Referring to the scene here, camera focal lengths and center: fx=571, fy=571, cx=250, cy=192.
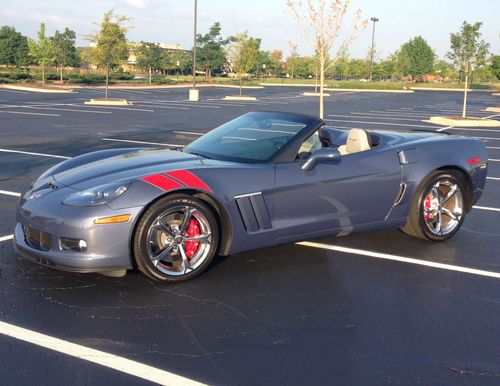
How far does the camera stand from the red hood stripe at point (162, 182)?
421 cm

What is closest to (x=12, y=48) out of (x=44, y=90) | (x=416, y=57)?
(x=44, y=90)

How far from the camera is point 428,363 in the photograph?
10.6 feet

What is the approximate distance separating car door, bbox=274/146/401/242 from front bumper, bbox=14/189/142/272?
1269mm

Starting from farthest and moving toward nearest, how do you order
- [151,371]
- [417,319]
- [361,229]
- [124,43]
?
[124,43], [361,229], [417,319], [151,371]

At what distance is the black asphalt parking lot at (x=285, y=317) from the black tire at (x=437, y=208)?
0.13 metres

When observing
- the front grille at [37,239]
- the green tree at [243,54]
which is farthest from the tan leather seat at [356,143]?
the green tree at [243,54]

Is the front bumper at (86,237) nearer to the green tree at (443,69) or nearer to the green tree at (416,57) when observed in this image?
the green tree at (416,57)

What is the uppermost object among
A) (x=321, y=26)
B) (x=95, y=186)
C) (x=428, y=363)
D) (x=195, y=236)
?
(x=321, y=26)

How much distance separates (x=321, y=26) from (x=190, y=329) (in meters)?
14.6

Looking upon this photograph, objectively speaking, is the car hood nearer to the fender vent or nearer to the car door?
the car door

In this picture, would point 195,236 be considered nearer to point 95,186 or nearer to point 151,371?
point 95,186

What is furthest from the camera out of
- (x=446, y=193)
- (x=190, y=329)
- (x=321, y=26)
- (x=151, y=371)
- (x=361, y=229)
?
(x=321, y=26)

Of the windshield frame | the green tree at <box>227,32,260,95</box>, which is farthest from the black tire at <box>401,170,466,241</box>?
the green tree at <box>227,32,260,95</box>

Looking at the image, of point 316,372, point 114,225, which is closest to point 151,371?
point 316,372
